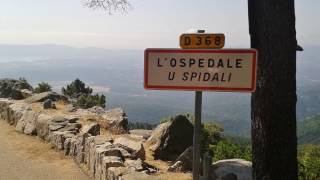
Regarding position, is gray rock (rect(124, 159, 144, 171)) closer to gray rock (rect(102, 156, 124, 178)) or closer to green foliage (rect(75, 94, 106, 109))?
gray rock (rect(102, 156, 124, 178))

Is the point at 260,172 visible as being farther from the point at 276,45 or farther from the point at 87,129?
the point at 87,129

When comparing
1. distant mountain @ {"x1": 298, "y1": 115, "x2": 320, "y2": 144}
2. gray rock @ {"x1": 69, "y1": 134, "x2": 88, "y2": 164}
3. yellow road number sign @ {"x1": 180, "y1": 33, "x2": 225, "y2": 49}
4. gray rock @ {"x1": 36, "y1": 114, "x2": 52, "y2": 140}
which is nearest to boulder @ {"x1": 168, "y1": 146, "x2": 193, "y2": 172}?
gray rock @ {"x1": 69, "y1": 134, "x2": 88, "y2": 164}

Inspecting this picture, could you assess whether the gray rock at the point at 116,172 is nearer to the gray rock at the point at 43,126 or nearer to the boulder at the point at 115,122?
the boulder at the point at 115,122

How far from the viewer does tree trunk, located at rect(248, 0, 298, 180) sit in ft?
18.6

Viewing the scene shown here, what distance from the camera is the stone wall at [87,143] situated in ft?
28.9

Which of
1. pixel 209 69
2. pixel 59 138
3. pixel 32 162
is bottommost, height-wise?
pixel 32 162

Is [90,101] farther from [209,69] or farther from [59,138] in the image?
[209,69]

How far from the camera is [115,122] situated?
1452cm

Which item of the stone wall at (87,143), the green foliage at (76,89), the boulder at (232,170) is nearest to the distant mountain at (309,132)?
the green foliage at (76,89)

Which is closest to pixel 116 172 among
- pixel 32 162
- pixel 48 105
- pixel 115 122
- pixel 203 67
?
pixel 203 67

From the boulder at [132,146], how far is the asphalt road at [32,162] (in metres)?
1.06

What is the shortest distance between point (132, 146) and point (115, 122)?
11.5 feet

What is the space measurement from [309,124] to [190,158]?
563ft

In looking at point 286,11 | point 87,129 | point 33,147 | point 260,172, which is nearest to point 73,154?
point 87,129
